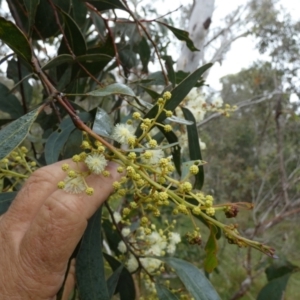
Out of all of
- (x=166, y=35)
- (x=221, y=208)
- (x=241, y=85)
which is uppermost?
(x=241, y=85)

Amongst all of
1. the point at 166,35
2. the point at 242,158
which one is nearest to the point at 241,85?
the point at 242,158

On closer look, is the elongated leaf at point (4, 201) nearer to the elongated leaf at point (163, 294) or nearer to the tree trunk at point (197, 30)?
the elongated leaf at point (163, 294)

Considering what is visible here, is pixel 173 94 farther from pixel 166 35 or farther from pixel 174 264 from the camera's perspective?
pixel 166 35

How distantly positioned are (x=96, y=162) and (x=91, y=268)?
0.69ft

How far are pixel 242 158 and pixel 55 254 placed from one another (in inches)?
327

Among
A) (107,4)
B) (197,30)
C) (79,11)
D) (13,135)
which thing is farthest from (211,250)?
(197,30)

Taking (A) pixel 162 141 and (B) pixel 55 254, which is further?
(A) pixel 162 141

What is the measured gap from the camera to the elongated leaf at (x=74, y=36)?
0.77 metres

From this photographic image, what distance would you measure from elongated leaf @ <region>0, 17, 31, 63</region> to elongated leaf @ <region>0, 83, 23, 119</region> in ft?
1.14

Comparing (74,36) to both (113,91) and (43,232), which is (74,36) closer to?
(113,91)

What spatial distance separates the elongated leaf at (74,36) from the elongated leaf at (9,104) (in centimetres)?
20

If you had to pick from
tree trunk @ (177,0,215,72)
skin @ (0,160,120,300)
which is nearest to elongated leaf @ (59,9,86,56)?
skin @ (0,160,120,300)

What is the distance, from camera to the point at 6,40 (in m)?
0.55

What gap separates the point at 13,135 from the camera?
0.50 meters
